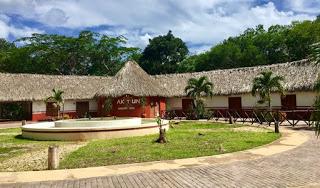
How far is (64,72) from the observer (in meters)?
51.8

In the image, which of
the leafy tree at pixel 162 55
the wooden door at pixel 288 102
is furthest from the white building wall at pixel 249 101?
the leafy tree at pixel 162 55

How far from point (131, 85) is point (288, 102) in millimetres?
13149

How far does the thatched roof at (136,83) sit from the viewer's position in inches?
1177

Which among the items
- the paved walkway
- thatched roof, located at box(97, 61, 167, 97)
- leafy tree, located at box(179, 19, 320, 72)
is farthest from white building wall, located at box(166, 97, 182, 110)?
the paved walkway

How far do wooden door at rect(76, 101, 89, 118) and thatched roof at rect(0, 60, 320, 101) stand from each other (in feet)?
3.94

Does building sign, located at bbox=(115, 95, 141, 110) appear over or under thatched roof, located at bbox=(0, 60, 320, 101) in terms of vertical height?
under

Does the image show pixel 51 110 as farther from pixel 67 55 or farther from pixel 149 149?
pixel 149 149

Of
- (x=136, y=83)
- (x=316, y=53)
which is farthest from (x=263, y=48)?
(x=316, y=53)

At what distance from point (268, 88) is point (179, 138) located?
11.9m

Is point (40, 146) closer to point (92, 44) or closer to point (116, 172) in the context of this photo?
point (116, 172)

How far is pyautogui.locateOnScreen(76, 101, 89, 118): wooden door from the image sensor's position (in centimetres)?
3728

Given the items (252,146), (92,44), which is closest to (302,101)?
(252,146)

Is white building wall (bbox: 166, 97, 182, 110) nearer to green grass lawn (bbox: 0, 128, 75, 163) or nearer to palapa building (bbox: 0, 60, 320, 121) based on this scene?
palapa building (bbox: 0, 60, 320, 121)

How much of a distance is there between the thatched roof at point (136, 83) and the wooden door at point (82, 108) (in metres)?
1.20
